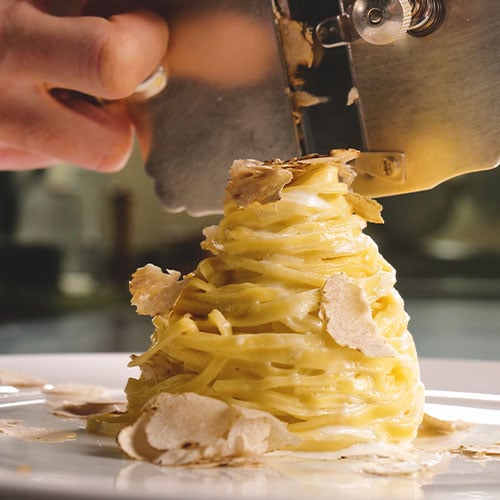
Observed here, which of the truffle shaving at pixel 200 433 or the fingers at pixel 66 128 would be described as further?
the fingers at pixel 66 128

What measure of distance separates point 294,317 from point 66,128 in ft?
2.72

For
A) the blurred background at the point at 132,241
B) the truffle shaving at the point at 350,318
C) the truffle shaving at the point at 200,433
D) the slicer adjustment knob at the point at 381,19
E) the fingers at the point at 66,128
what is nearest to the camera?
the truffle shaving at the point at 200,433

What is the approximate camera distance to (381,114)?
61.0 inches

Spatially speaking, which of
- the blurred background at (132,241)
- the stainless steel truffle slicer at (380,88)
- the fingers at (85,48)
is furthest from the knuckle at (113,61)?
the blurred background at (132,241)

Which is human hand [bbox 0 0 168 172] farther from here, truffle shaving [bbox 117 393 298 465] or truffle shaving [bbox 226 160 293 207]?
truffle shaving [bbox 117 393 298 465]

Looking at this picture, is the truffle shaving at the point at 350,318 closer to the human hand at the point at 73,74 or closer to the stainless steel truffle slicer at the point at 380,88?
the stainless steel truffle slicer at the point at 380,88

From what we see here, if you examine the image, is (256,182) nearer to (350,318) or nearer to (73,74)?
(350,318)

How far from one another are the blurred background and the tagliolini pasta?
4.85 meters

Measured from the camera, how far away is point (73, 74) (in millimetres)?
1645

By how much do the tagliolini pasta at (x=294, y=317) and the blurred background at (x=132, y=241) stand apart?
485cm

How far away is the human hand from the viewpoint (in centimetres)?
162

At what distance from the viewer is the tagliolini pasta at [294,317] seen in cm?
129

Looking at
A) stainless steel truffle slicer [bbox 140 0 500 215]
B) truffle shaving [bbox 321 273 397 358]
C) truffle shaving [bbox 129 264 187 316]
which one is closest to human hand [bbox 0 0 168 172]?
stainless steel truffle slicer [bbox 140 0 500 215]

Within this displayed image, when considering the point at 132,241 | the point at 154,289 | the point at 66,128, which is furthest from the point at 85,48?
the point at 132,241
